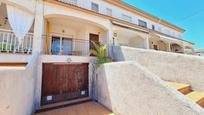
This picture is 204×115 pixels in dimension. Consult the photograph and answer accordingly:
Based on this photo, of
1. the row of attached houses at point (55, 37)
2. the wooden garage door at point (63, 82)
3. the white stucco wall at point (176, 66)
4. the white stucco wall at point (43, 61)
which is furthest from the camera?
the wooden garage door at point (63, 82)

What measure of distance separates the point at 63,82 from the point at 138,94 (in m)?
6.52

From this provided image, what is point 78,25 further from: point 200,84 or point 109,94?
point 200,84

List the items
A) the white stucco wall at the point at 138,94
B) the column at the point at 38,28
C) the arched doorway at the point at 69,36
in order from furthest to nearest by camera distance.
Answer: the arched doorway at the point at 69,36, the column at the point at 38,28, the white stucco wall at the point at 138,94

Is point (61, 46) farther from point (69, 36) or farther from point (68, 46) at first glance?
point (69, 36)

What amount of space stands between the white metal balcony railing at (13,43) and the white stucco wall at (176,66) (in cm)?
832

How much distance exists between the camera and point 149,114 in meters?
4.64

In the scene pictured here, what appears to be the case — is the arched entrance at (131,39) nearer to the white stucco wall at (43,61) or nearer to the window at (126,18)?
the window at (126,18)

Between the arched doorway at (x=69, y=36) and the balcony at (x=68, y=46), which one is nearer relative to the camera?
the arched doorway at (x=69, y=36)

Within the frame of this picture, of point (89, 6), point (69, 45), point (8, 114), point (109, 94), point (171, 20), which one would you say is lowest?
point (109, 94)

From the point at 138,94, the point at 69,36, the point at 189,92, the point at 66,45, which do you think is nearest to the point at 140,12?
the point at 69,36

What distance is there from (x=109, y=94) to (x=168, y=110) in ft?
13.4

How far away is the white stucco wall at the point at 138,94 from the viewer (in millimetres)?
3782

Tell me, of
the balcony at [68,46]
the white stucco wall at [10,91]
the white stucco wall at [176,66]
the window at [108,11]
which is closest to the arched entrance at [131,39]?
the window at [108,11]

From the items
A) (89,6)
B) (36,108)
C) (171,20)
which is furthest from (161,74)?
(171,20)
